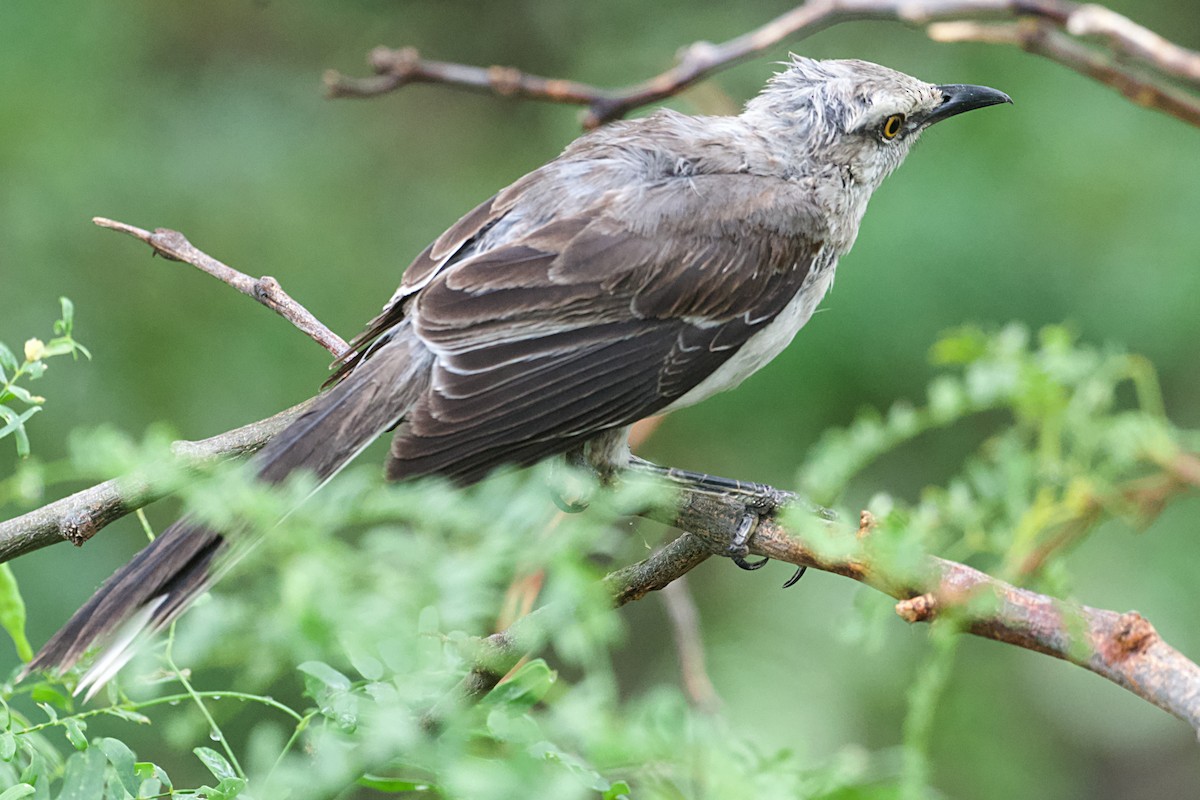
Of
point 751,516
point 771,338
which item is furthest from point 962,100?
point 751,516

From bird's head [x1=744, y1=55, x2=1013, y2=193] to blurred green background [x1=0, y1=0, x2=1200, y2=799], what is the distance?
1.05 metres

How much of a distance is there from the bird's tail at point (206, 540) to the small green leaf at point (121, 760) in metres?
0.27

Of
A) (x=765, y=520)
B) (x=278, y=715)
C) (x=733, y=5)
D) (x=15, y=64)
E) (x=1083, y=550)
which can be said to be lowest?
(x=278, y=715)

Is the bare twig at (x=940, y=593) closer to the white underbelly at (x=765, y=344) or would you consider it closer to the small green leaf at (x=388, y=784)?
the small green leaf at (x=388, y=784)

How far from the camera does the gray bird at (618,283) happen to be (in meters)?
3.19

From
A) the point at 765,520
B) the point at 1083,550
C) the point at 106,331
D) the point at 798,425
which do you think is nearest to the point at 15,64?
the point at 106,331

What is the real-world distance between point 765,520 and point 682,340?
849 mm

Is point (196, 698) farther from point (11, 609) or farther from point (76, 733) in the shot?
point (11, 609)

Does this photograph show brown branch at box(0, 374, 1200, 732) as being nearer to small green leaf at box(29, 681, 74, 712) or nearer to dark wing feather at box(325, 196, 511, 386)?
small green leaf at box(29, 681, 74, 712)

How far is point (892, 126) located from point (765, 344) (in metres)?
0.86

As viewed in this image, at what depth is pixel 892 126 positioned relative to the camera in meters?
4.04

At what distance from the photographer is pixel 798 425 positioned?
5406mm


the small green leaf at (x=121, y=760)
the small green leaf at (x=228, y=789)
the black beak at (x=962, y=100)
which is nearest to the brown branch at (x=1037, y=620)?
the small green leaf at (x=228, y=789)

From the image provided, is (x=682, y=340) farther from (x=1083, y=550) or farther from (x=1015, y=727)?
(x=1015, y=727)
